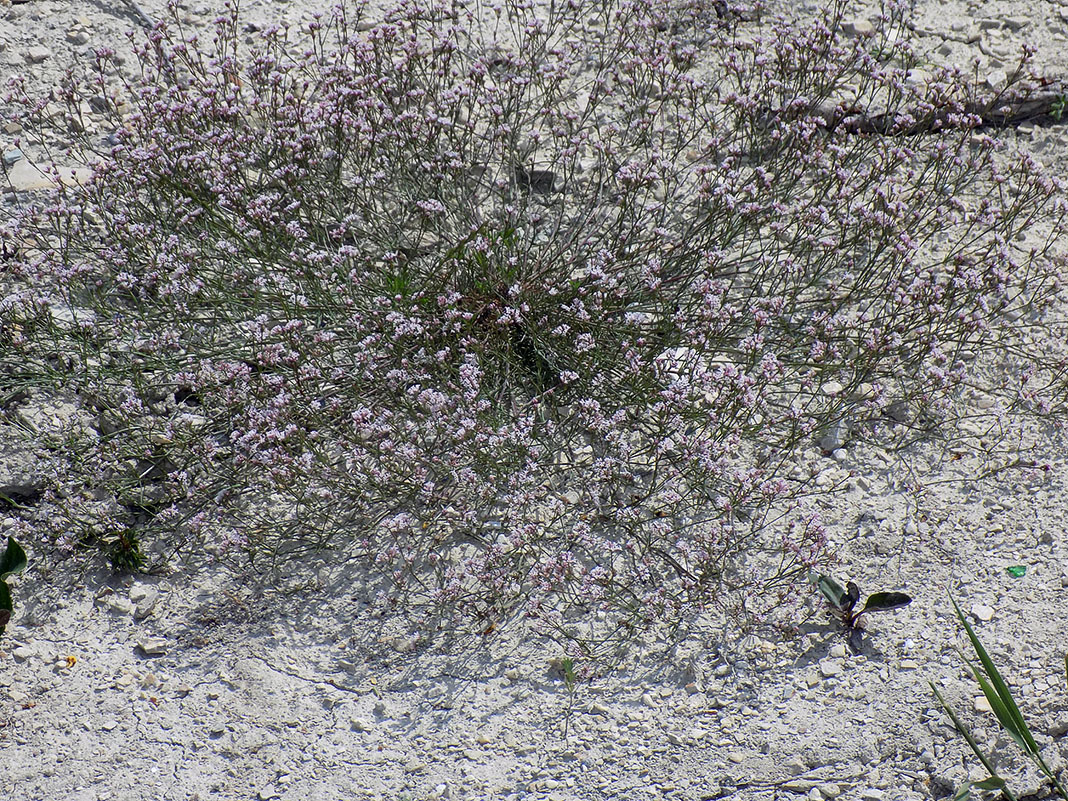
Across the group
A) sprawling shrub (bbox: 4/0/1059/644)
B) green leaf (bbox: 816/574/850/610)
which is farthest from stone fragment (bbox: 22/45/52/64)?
green leaf (bbox: 816/574/850/610)

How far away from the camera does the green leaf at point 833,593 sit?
354cm

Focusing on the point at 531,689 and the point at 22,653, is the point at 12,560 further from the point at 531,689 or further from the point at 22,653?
the point at 531,689

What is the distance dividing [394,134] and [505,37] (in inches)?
65.4

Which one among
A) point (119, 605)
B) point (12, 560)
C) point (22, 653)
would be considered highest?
point (12, 560)

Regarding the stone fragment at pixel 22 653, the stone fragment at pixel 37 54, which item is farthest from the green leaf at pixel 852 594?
the stone fragment at pixel 37 54

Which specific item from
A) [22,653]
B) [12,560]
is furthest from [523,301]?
[22,653]

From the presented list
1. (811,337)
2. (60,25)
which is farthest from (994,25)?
(60,25)

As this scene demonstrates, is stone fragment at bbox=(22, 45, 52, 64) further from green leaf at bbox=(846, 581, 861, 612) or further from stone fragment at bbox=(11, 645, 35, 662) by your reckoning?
green leaf at bbox=(846, 581, 861, 612)

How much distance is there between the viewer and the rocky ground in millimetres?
3203

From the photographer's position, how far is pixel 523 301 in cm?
443

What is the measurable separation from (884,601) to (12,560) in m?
3.38

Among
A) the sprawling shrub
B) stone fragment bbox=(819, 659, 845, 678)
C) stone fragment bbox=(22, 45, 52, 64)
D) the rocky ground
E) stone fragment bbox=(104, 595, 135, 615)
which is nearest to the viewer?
the rocky ground

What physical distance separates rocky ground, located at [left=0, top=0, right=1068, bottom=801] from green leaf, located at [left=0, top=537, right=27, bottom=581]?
0.18m

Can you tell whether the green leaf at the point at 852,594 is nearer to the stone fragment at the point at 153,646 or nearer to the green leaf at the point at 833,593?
the green leaf at the point at 833,593
